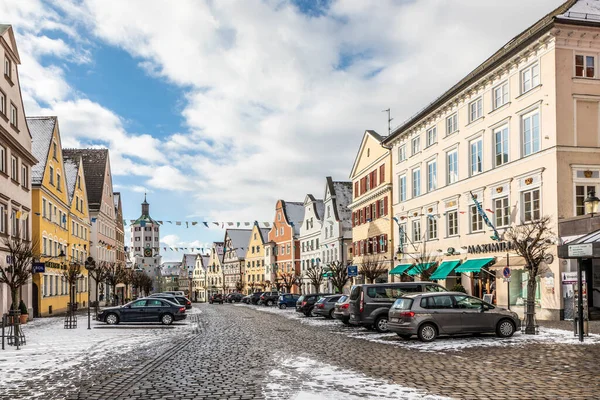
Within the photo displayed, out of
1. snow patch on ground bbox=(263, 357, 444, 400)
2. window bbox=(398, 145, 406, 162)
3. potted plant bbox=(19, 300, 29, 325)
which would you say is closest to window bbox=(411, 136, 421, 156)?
window bbox=(398, 145, 406, 162)

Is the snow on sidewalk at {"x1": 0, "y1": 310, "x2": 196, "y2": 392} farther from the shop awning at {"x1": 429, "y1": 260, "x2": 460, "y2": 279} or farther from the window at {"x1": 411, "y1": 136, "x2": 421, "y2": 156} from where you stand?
the window at {"x1": 411, "y1": 136, "x2": 421, "y2": 156}

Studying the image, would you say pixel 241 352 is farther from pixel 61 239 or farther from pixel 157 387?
pixel 61 239

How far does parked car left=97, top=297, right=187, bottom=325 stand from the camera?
107ft

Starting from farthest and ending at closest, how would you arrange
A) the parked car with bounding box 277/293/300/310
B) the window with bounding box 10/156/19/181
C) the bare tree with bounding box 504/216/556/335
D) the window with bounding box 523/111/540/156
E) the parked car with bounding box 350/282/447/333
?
the parked car with bounding box 277/293/300/310 → the window with bounding box 10/156/19/181 → the window with bounding box 523/111/540/156 → the parked car with bounding box 350/282/447/333 → the bare tree with bounding box 504/216/556/335

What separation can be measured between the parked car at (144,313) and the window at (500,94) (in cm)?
1974

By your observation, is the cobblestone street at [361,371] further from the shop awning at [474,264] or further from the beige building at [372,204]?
the beige building at [372,204]

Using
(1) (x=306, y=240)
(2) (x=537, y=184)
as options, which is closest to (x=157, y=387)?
(2) (x=537, y=184)

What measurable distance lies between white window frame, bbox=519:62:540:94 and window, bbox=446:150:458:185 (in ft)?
29.5

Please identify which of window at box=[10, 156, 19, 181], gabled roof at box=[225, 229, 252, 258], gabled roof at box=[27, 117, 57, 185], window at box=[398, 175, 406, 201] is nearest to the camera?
window at box=[10, 156, 19, 181]

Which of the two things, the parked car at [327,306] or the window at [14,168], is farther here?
the window at [14,168]

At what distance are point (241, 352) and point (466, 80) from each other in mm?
25438

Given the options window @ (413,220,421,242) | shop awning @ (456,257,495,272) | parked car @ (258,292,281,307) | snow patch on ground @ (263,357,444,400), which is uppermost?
window @ (413,220,421,242)

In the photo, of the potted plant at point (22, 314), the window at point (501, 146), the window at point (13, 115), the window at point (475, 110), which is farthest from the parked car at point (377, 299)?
the window at point (13, 115)

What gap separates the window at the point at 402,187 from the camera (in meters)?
51.6
